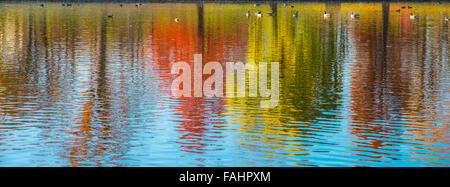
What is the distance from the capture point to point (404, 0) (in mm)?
187625

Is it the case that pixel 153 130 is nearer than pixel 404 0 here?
Yes

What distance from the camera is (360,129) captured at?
88.4 ft

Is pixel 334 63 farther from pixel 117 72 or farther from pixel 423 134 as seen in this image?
pixel 423 134

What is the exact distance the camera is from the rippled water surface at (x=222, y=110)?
76.1ft

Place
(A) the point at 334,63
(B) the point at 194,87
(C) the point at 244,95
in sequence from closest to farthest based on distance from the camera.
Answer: (C) the point at 244,95, (B) the point at 194,87, (A) the point at 334,63

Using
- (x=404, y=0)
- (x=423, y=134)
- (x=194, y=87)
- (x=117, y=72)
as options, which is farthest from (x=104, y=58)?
(x=404, y=0)

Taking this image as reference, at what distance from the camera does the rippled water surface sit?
914 inches

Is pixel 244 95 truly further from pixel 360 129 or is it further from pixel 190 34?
pixel 190 34

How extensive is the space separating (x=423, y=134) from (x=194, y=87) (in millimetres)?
14242

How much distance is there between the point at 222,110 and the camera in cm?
3081
